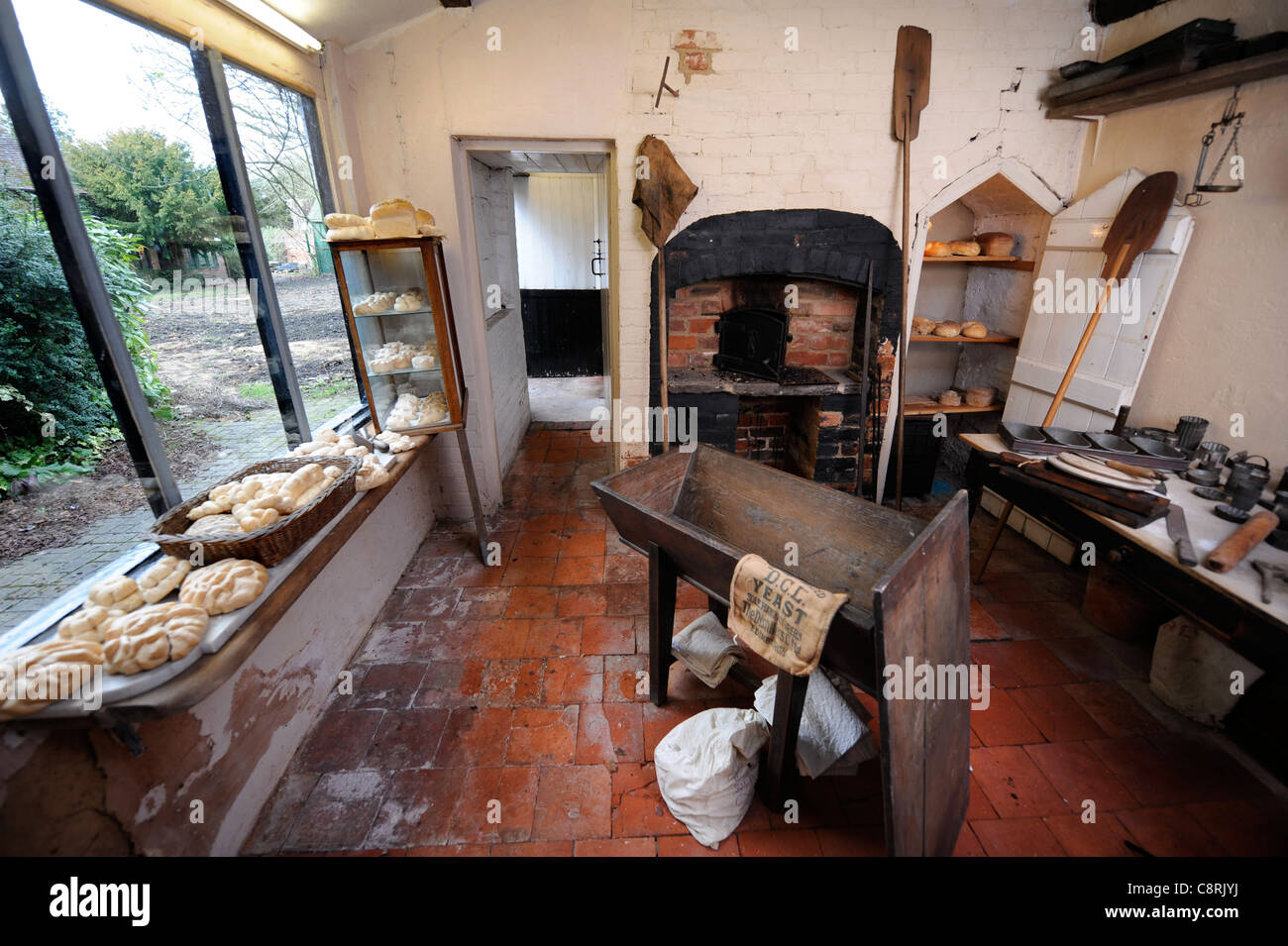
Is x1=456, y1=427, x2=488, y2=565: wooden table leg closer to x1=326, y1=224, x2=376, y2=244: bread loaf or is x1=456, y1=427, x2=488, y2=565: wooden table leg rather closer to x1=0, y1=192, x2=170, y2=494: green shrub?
x1=326, y1=224, x2=376, y2=244: bread loaf

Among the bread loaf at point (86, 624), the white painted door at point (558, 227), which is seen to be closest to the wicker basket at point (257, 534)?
the bread loaf at point (86, 624)

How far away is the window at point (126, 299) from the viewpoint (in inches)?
65.3

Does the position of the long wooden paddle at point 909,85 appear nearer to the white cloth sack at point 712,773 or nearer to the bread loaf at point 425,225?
the bread loaf at point 425,225

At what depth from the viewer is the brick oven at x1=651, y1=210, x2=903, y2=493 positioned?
3.73m

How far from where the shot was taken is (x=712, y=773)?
2.04 meters

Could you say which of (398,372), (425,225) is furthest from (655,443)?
(425,225)

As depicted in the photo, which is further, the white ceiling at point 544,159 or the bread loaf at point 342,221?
the white ceiling at point 544,159

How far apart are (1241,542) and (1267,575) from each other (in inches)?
7.8

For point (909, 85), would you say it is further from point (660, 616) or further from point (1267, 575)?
point (660, 616)

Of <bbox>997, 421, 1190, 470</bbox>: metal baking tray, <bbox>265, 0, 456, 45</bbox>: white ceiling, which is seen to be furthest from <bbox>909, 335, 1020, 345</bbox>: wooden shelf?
<bbox>265, 0, 456, 45</bbox>: white ceiling

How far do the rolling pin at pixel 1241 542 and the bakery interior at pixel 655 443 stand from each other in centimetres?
2

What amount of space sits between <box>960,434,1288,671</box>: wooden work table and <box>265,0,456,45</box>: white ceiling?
13.9 feet

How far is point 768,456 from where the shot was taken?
16.4ft

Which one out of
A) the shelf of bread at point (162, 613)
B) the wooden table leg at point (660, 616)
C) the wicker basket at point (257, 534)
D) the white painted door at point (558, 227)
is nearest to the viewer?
the shelf of bread at point (162, 613)
